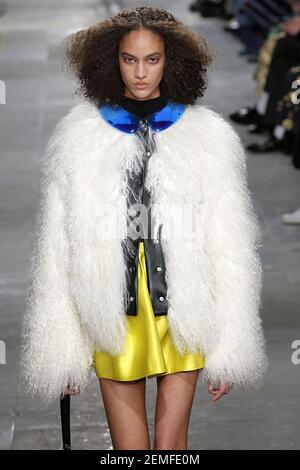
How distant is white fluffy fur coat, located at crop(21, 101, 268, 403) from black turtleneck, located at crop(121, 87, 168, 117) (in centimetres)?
7

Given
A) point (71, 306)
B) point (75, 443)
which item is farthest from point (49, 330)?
point (75, 443)

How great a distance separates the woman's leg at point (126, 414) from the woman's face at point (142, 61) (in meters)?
0.79

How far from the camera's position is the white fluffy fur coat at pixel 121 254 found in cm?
311

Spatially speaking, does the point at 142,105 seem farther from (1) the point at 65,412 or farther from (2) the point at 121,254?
(1) the point at 65,412

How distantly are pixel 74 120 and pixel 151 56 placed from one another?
0.94 feet

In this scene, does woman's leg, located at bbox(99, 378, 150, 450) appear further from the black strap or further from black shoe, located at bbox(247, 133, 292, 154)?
black shoe, located at bbox(247, 133, 292, 154)

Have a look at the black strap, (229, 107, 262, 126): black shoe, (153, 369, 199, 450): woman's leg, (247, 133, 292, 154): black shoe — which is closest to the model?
(153, 369, 199, 450): woman's leg

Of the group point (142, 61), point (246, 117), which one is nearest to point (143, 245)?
point (142, 61)

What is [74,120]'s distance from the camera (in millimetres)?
3225

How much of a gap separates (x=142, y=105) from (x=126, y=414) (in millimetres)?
839

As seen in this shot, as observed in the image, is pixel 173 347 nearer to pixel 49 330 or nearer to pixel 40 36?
pixel 49 330

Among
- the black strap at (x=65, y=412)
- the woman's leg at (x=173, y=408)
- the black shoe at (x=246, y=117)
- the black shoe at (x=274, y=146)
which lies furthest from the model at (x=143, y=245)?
the black shoe at (x=246, y=117)

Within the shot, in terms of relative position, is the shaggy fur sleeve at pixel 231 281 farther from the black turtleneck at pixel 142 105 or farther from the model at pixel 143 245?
the black turtleneck at pixel 142 105
